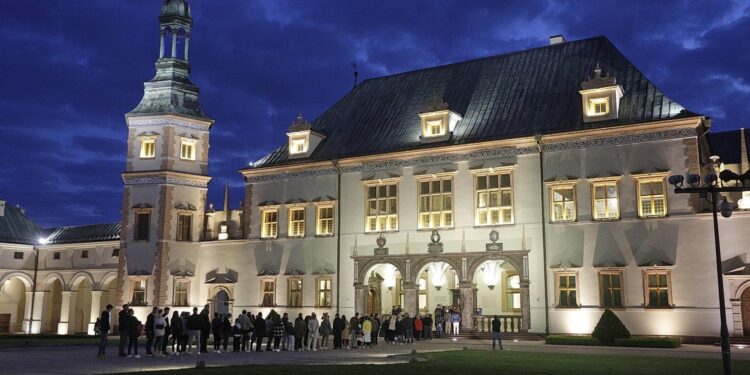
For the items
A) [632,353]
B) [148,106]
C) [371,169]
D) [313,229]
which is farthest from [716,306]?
[148,106]

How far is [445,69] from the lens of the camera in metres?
43.5

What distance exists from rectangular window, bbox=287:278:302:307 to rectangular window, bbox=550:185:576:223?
1497 cm

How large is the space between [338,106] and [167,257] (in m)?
14.2

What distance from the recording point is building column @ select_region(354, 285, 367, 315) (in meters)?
38.1

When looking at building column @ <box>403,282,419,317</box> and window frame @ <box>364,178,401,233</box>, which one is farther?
window frame @ <box>364,178,401,233</box>

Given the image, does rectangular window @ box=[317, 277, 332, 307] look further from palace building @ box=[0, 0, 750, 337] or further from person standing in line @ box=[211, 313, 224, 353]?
person standing in line @ box=[211, 313, 224, 353]

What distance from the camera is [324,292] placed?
39.8 m

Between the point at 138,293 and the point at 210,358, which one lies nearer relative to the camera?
the point at 210,358

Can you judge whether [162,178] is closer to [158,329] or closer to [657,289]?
[158,329]

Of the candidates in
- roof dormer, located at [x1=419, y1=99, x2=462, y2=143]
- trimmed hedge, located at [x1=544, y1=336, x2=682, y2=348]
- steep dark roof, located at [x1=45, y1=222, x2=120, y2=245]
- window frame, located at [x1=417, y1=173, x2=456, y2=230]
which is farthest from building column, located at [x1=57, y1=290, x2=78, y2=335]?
trimmed hedge, located at [x1=544, y1=336, x2=682, y2=348]

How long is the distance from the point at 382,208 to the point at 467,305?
7317 millimetres

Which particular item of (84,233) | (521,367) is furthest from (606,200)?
(84,233)

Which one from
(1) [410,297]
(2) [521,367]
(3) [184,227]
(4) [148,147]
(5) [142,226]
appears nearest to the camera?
(2) [521,367]

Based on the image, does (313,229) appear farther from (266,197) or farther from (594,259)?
(594,259)
